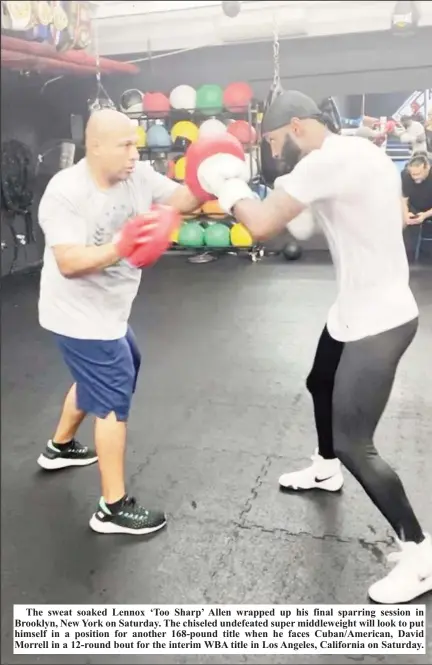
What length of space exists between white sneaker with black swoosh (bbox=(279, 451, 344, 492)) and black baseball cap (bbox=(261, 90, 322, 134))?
115 centimetres

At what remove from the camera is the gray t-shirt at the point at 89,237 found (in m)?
1.42

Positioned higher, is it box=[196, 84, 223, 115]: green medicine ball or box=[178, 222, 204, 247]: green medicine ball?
box=[196, 84, 223, 115]: green medicine ball

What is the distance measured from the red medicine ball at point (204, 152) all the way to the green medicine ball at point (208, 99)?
0.22 ft

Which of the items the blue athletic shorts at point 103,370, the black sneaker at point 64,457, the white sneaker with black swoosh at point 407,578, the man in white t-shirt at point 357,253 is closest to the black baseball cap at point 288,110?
the man in white t-shirt at point 357,253

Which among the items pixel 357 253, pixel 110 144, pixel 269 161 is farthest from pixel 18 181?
pixel 357 253

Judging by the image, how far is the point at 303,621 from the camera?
62.4 inches

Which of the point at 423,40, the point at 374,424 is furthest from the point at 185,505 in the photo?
the point at 423,40

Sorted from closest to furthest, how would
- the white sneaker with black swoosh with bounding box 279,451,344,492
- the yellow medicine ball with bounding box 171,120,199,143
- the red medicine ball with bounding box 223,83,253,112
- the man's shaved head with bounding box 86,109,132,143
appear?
the man's shaved head with bounding box 86,109,132,143, the red medicine ball with bounding box 223,83,253,112, the yellow medicine ball with bounding box 171,120,199,143, the white sneaker with black swoosh with bounding box 279,451,344,492

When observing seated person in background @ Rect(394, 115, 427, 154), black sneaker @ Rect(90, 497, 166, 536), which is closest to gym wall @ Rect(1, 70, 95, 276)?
seated person in background @ Rect(394, 115, 427, 154)

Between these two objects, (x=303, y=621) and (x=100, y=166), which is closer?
(x=100, y=166)

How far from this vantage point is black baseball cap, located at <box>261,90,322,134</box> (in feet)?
4.77

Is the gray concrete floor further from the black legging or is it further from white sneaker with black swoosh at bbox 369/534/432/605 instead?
the black legging

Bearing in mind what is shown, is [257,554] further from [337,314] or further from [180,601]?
[337,314]

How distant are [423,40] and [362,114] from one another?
0.20 metres
